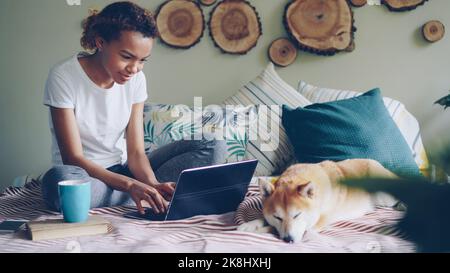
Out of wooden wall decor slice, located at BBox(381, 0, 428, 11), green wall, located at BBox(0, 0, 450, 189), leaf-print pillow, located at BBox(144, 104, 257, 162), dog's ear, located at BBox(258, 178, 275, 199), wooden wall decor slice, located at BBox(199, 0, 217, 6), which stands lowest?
dog's ear, located at BBox(258, 178, 275, 199)

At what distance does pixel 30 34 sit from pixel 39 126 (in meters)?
0.40

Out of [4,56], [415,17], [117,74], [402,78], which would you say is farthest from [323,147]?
[4,56]

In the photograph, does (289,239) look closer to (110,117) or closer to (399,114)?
(110,117)

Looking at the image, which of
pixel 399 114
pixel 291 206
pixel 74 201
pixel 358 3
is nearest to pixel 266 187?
pixel 291 206

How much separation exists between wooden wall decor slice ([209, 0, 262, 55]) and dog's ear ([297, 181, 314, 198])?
3.73ft

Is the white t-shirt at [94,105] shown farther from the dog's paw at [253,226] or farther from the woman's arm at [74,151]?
the dog's paw at [253,226]

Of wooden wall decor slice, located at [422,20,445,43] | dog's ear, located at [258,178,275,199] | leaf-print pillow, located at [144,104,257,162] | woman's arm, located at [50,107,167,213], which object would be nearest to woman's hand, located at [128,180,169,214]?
woman's arm, located at [50,107,167,213]

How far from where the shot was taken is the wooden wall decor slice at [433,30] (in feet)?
6.41

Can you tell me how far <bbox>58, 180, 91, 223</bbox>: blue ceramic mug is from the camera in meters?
0.95

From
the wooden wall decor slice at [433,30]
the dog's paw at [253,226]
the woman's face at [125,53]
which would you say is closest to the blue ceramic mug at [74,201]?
the dog's paw at [253,226]

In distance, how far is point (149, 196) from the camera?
1057mm

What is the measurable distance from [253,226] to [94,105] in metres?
0.66

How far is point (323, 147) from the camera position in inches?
56.7

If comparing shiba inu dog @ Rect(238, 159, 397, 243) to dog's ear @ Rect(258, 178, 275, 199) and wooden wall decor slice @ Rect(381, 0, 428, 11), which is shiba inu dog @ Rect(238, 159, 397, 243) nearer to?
dog's ear @ Rect(258, 178, 275, 199)
